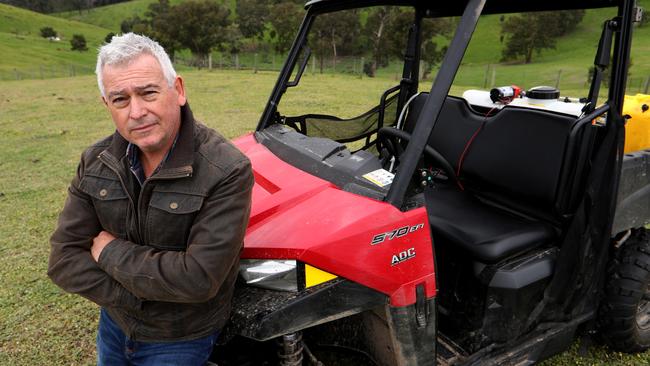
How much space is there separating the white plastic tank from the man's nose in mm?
2145

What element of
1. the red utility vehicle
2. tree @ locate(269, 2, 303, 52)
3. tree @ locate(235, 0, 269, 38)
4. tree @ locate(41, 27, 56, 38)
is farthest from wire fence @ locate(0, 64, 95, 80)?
tree @ locate(41, 27, 56, 38)

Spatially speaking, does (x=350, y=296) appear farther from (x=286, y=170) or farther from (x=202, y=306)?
(x=286, y=170)

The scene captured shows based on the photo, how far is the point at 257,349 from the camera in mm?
2119

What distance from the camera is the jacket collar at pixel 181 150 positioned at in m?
1.57

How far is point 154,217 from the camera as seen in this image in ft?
5.18

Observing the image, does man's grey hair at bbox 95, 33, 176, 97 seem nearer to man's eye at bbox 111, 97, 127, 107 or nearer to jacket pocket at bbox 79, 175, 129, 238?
man's eye at bbox 111, 97, 127, 107

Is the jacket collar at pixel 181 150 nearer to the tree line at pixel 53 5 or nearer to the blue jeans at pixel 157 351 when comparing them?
the blue jeans at pixel 157 351

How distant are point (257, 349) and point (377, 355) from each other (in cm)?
52

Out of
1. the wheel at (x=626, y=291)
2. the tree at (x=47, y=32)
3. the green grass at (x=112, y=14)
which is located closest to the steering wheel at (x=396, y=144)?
the wheel at (x=626, y=291)

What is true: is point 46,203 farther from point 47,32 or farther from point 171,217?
point 47,32

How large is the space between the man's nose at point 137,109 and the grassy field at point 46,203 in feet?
6.60

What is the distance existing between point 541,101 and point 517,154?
0.58m

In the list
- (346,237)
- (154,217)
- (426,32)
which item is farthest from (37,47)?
(346,237)

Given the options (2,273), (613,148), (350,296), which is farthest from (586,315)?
(2,273)
